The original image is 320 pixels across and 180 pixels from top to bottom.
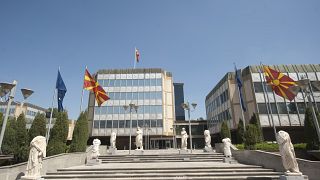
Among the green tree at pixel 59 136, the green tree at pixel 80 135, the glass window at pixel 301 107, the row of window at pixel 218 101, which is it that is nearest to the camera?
the green tree at pixel 59 136

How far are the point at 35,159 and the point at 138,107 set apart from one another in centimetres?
3112

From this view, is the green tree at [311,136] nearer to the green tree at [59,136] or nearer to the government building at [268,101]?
the government building at [268,101]

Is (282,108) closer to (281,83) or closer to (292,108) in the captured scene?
(292,108)

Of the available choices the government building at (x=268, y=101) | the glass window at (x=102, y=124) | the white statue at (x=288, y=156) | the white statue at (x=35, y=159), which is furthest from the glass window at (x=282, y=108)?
the white statue at (x=35, y=159)

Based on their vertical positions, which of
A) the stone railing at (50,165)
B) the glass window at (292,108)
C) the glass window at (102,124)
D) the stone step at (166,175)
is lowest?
the stone step at (166,175)

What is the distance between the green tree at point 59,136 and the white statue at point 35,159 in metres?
6.78

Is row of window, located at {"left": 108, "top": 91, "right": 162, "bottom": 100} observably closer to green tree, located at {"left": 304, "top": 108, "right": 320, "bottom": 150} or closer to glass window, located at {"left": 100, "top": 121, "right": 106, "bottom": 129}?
glass window, located at {"left": 100, "top": 121, "right": 106, "bottom": 129}

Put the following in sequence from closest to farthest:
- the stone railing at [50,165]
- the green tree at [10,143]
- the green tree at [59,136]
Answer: the stone railing at [50,165] < the green tree at [59,136] < the green tree at [10,143]

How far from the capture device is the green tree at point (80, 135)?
54.6 ft

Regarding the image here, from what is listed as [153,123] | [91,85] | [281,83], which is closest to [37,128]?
[91,85]

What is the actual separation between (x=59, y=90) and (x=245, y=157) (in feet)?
53.1

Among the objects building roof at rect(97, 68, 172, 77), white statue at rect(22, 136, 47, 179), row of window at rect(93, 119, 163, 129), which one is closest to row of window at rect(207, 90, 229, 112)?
row of window at rect(93, 119, 163, 129)

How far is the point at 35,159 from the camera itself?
26.9ft

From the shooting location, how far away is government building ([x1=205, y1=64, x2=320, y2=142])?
97.9 feet
